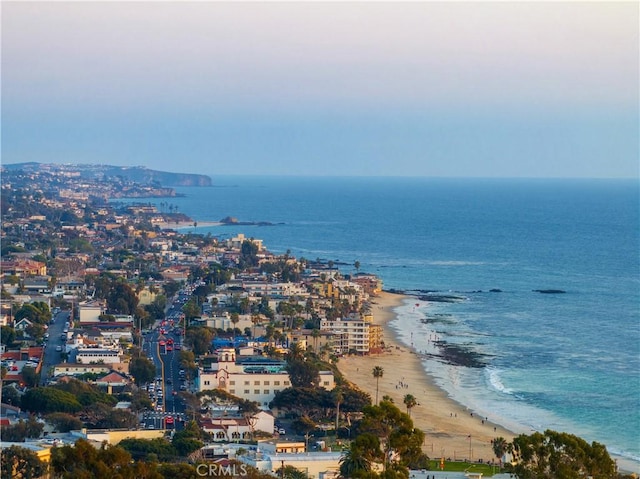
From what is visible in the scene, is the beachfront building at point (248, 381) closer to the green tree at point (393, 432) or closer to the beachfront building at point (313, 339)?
the beachfront building at point (313, 339)

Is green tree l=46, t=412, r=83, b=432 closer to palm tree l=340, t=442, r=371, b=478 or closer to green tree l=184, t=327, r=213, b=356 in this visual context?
green tree l=184, t=327, r=213, b=356

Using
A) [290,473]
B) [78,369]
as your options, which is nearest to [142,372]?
[78,369]

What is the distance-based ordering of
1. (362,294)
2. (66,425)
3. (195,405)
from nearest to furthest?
(66,425), (195,405), (362,294)

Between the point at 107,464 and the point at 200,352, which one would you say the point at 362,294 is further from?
the point at 107,464

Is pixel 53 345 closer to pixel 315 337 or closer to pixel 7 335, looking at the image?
pixel 7 335

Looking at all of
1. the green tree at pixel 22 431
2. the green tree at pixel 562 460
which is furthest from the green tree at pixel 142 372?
the green tree at pixel 562 460

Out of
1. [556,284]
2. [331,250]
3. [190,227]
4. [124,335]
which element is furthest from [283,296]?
[190,227]
